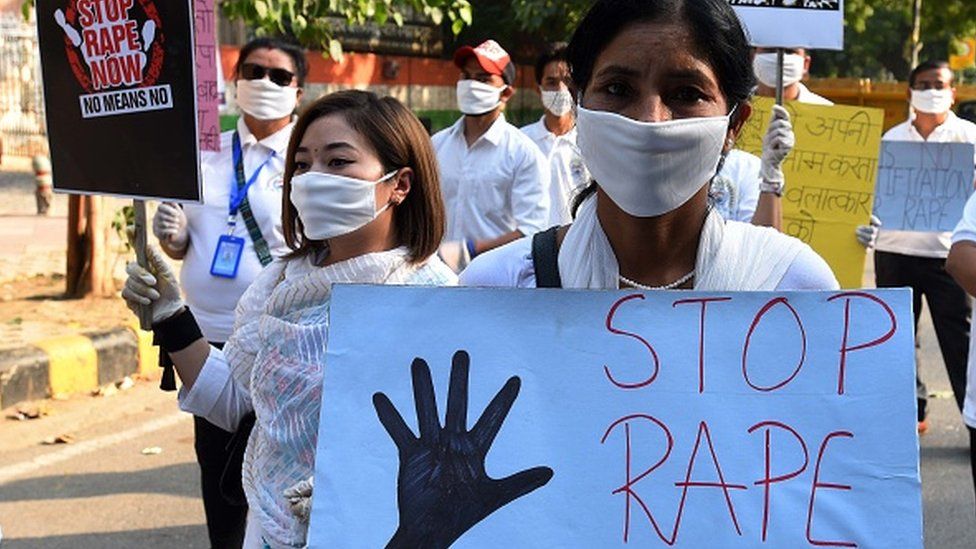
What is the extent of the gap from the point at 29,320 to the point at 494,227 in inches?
168

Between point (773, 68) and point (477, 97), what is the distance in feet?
4.33

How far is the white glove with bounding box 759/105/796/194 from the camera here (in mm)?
4562

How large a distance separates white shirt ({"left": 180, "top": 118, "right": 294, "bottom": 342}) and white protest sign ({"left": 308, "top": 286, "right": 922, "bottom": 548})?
297 cm

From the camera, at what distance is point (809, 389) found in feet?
6.44

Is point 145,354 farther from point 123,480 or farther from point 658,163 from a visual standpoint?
point 658,163

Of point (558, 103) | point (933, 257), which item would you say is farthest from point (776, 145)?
point (933, 257)

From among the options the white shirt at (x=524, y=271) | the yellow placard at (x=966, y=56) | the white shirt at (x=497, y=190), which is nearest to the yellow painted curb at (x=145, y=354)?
the white shirt at (x=497, y=190)

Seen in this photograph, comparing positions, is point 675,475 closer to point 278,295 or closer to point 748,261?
point 748,261

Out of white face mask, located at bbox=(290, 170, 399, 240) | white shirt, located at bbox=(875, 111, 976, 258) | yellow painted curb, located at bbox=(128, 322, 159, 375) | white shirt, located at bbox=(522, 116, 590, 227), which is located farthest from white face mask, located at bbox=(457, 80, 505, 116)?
white face mask, located at bbox=(290, 170, 399, 240)

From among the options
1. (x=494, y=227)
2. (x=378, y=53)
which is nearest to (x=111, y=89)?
(x=494, y=227)

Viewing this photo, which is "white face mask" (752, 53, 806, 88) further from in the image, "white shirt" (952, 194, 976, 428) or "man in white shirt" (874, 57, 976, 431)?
"white shirt" (952, 194, 976, 428)

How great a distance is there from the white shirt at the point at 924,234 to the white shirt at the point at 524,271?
16.8 feet

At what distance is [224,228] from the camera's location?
5004 millimetres

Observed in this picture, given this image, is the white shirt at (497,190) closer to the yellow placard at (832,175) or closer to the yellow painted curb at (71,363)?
the yellow placard at (832,175)
